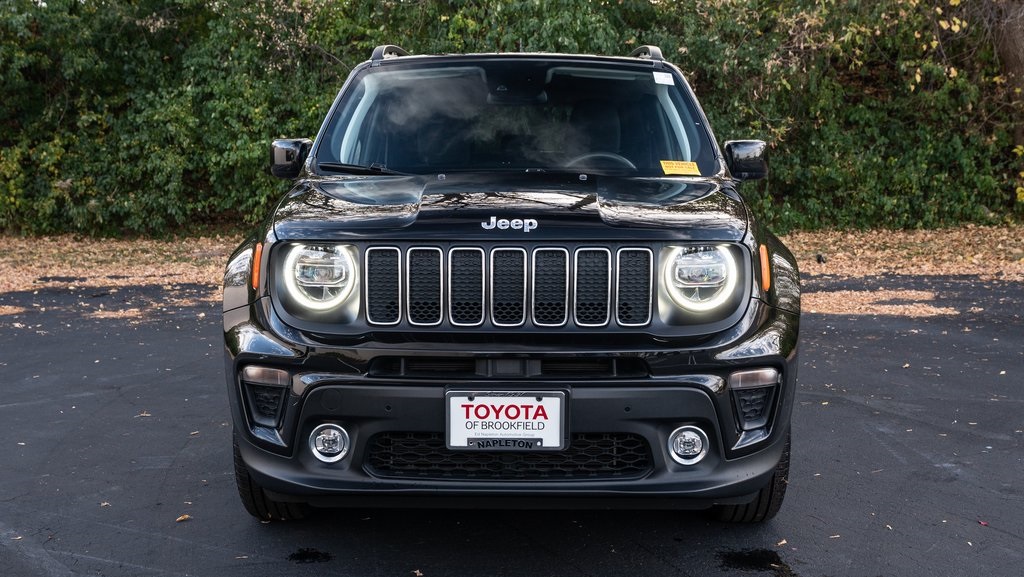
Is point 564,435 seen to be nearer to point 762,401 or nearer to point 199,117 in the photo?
point 762,401

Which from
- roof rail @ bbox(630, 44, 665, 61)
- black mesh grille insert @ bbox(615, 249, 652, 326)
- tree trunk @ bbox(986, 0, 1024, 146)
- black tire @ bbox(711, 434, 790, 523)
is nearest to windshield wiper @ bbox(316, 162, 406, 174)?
black mesh grille insert @ bbox(615, 249, 652, 326)

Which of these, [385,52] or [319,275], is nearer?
[319,275]

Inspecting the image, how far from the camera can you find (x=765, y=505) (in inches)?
166

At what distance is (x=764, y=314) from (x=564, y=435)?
0.81 meters

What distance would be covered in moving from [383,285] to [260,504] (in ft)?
3.78

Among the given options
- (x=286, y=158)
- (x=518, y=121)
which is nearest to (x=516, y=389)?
(x=518, y=121)

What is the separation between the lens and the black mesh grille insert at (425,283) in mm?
3615

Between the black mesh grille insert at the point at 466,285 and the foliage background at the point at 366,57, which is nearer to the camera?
the black mesh grille insert at the point at 466,285

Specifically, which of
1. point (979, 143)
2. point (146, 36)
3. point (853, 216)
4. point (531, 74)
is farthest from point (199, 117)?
point (531, 74)

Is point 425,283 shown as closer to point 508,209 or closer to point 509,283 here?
point 509,283

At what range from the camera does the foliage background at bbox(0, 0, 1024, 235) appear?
56.6 ft

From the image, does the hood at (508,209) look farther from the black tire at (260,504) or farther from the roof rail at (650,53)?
the roof rail at (650,53)

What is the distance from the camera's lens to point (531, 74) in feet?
16.7

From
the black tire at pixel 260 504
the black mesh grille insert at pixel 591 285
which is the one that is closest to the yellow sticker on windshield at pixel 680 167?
the black mesh grille insert at pixel 591 285
